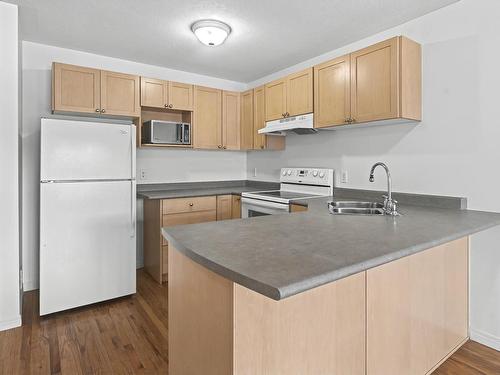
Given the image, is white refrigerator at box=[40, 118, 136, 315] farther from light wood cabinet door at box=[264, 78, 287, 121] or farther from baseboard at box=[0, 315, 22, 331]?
light wood cabinet door at box=[264, 78, 287, 121]

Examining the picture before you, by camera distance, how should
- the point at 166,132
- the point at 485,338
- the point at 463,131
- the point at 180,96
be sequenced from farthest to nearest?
1. the point at 180,96
2. the point at 166,132
3. the point at 463,131
4. the point at 485,338

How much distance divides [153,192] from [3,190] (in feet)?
4.90

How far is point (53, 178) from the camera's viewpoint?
2479mm

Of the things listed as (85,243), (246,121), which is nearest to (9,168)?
(85,243)

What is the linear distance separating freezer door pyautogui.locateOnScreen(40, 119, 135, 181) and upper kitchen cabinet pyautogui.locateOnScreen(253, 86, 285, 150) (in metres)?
1.52

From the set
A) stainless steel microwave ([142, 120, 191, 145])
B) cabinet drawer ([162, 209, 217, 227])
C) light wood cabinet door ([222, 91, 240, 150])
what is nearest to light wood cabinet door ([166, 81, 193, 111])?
stainless steel microwave ([142, 120, 191, 145])

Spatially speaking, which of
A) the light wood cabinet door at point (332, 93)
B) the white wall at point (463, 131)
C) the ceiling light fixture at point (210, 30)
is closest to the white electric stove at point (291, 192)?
the light wood cabinet door at point (332, 93)

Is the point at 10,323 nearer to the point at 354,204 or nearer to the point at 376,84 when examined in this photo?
the point at 354,204

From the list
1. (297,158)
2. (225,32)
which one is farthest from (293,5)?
(297,158)

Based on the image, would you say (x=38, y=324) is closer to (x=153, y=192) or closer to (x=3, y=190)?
(x=3, y=190)

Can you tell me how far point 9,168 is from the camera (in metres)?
2.29

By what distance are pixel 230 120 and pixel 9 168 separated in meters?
2.42

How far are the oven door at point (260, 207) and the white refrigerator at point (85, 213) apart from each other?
1.18m

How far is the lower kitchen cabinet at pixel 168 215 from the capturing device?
3.20m
